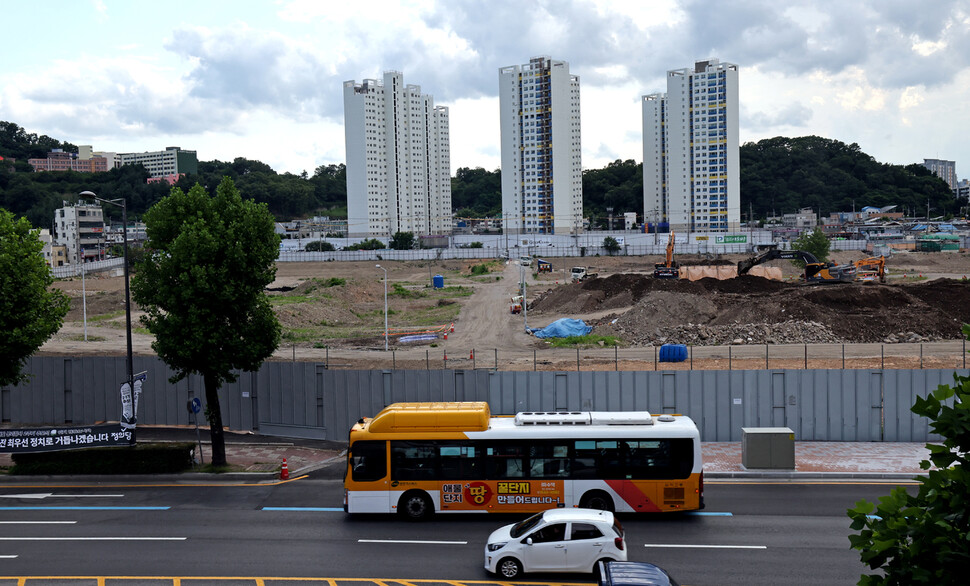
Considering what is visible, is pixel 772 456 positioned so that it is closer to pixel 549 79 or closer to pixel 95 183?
pixel 549 79

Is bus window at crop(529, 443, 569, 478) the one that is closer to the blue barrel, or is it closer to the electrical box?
the electrical box

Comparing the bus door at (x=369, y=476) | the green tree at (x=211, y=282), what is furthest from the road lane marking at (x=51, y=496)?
the bus door at (x=369, y=476)

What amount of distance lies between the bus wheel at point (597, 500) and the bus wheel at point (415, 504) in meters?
3.53

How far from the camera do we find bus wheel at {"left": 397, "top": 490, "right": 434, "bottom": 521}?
64.1 ft

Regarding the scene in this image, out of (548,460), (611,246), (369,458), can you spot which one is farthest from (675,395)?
(611,246)

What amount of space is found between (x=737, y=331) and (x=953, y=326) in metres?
12.6

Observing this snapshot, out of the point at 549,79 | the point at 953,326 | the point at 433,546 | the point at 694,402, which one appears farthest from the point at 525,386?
the point at 549,79

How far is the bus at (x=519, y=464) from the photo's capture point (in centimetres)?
1908

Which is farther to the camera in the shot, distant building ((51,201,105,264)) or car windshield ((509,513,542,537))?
distant building ((51,201,105,264))

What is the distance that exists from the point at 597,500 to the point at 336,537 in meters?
5.85

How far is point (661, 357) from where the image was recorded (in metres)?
37.0

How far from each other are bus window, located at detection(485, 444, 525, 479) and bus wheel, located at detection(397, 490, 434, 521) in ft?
5.71

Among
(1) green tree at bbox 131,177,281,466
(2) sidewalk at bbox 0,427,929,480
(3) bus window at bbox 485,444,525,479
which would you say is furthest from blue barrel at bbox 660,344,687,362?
(3) bus window at bbox 485,444,525,479

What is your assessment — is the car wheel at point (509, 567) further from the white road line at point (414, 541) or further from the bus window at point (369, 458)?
the bus window at point (369, 458)
